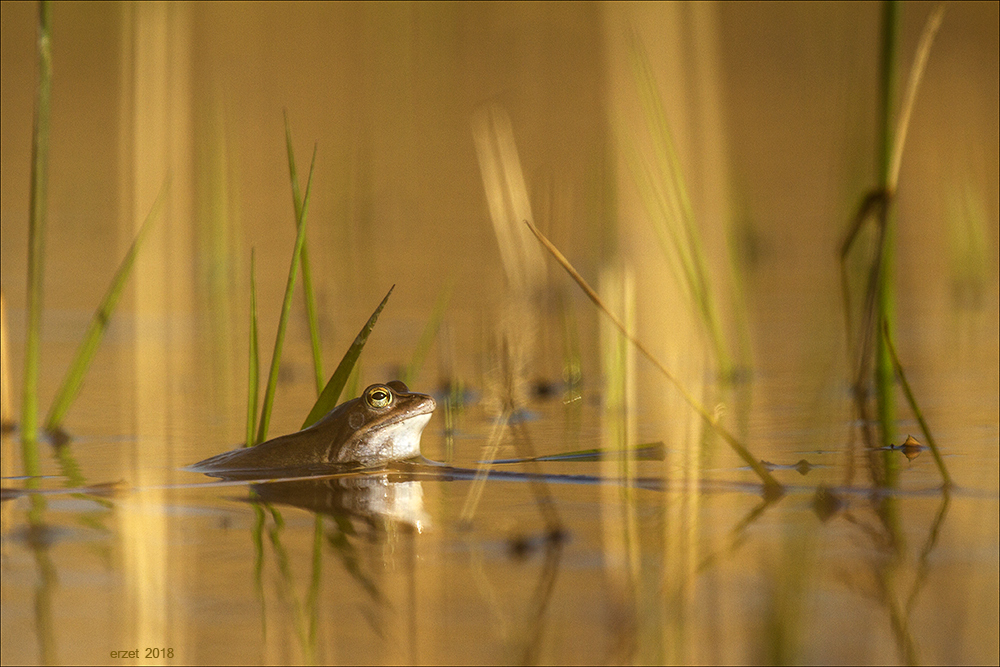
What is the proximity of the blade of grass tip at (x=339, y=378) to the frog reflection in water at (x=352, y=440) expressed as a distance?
0.03m

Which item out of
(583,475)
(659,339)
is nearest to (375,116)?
(659,339)

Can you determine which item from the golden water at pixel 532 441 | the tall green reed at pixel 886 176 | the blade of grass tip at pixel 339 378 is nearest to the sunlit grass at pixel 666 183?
the golden water at pixel 532 441

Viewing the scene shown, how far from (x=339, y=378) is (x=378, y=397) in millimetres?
120

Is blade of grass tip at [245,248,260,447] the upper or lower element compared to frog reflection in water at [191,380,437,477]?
upper

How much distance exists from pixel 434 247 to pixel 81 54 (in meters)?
5.19

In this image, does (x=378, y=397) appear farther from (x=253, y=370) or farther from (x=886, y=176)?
(x=886, y=176)

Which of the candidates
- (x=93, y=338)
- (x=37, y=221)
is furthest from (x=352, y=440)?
(x=37, y=221)

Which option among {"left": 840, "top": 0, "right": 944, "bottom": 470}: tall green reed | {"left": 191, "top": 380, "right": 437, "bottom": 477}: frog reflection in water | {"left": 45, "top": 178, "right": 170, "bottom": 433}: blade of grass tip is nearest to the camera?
{"left": 840, "top": 0, "right": 944, "bottom": 470}: tall green reed

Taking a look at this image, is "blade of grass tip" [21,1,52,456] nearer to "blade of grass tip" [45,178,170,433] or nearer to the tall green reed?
"blade of grass tip" [45,178,170,433]

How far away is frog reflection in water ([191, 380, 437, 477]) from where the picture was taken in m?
2.45

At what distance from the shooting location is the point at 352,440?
99.7 inches

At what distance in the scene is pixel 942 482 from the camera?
2.11 m

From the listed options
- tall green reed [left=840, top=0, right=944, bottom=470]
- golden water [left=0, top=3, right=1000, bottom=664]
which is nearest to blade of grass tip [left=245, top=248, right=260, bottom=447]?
golden water [left=0, top=3, right=1000, bottom=664]

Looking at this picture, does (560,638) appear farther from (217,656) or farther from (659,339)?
(659,339)
